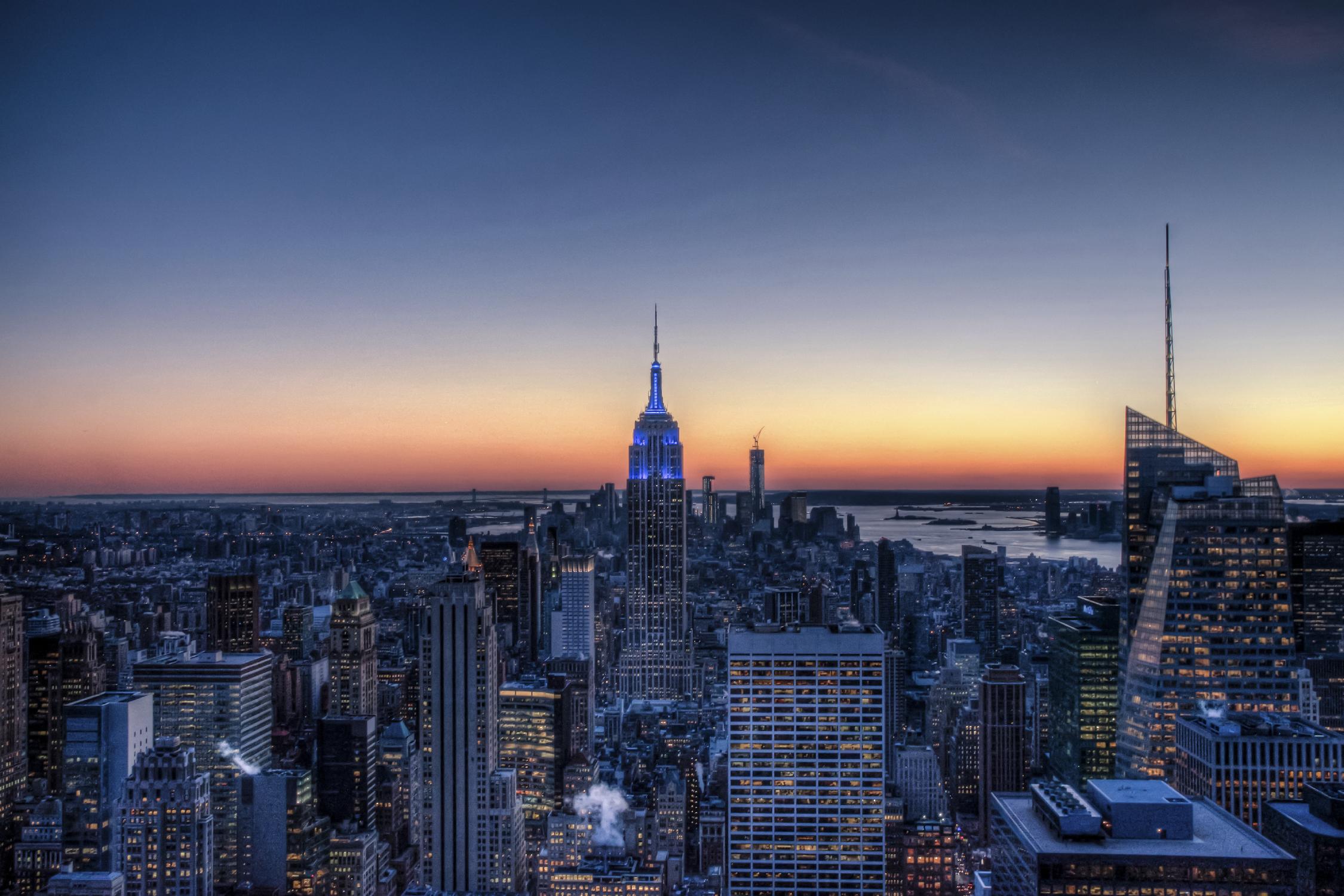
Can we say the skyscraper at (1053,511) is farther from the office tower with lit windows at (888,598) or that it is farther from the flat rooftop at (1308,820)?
the flat rooftop at (1308,820)

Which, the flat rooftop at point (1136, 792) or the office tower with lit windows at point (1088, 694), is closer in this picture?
the flat rooftop at point (1136, 792)

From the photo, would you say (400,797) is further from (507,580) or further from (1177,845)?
(1177,845)

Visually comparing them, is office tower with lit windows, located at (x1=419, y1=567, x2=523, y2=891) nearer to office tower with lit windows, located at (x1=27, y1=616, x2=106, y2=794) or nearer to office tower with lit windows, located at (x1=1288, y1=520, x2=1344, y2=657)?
office tower with lit windows, located at (x1=27, y1=616, x2=106, y2=794)

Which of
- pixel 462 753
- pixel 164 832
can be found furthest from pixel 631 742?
pixel 164 832

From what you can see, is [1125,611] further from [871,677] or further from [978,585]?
[978,585]

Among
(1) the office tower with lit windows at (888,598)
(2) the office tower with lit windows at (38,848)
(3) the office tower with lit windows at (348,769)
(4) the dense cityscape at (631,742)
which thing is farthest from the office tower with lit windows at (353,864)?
(1) the office tower with lit windows at (888,598)

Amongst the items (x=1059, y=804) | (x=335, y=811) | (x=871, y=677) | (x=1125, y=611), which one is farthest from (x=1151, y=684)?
(x=335, y=811)
